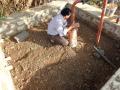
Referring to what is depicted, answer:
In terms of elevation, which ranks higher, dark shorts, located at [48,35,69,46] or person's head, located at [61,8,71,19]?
person's head, located at [61,8,71,19]

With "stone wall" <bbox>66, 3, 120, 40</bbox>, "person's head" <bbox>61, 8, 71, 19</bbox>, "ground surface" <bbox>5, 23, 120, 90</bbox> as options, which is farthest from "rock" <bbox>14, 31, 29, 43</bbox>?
"stone wall" <bbox>66, 3, 120, 40</bbox>

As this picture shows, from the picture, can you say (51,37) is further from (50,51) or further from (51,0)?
(51,0)

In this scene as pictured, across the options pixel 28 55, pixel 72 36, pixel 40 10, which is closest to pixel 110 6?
pixel 72 36

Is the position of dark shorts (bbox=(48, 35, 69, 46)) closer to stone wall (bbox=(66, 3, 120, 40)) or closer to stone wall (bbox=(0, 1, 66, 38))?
stone wall (bbox=(0, 1, 66, 38))

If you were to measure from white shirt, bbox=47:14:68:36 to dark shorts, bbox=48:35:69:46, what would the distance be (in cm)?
8

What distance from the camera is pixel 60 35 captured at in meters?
5.97

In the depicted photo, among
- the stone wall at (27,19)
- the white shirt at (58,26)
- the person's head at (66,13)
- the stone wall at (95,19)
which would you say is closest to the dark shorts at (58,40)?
the white shirt at (58,26)

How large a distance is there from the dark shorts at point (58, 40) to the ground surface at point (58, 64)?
0.09m

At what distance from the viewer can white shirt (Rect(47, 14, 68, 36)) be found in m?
5.82

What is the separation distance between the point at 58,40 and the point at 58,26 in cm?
32

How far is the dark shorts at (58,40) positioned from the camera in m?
5.98

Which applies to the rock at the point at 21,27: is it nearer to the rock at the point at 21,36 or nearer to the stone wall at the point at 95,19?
the rock at the point at 21,36

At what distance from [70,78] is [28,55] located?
3.34ft

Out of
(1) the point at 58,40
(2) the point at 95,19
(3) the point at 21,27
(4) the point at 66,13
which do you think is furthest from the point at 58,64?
(2) the point at 95,19
